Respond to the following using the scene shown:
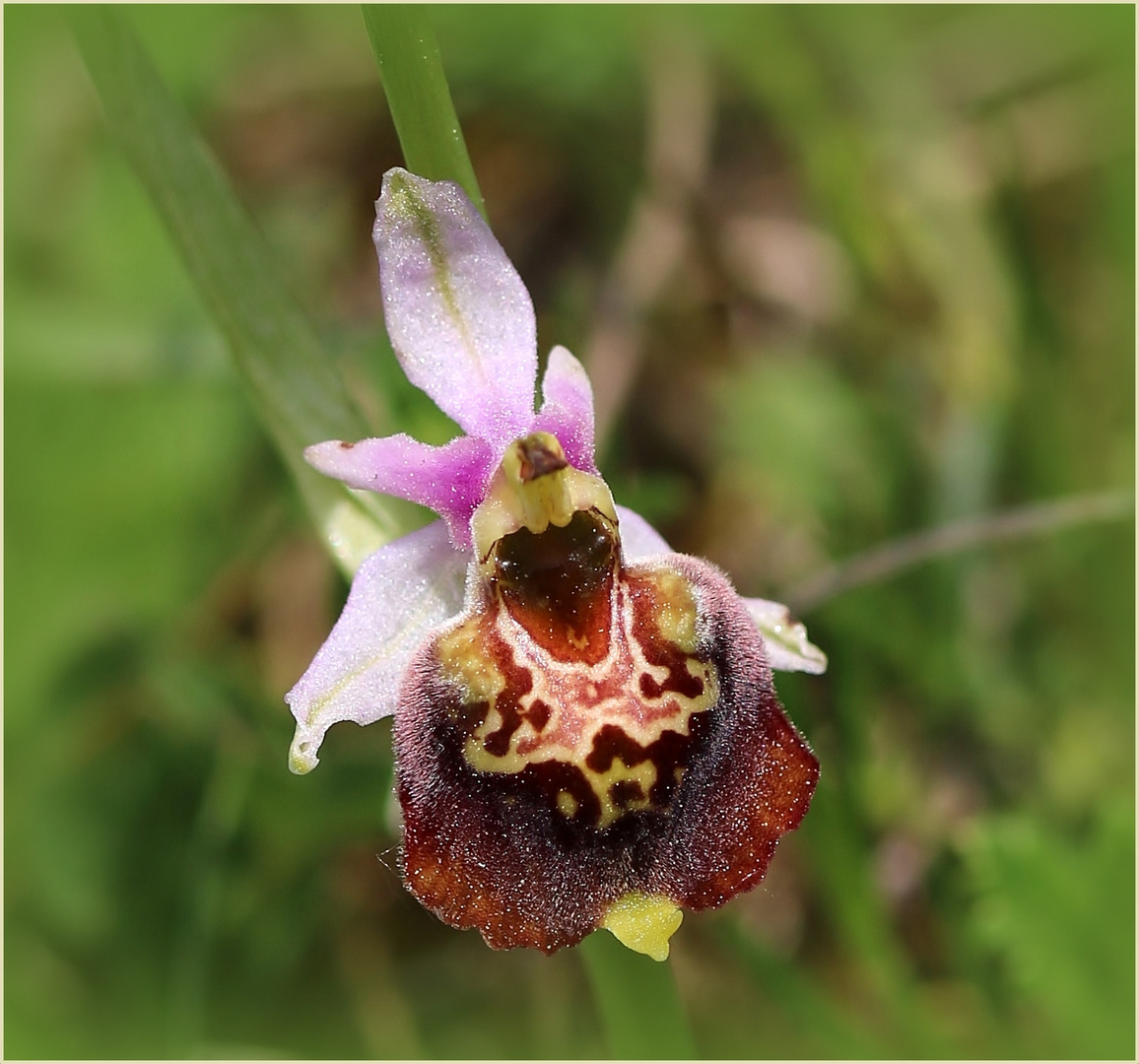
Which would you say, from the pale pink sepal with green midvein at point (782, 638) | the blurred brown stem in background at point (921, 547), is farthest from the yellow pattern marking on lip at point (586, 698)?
the blurred brown stem in background at point (921, 547)

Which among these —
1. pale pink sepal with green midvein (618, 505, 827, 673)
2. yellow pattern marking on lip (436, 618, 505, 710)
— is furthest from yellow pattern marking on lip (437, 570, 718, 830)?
pale pink sepal with green midvein (618, 505, 827, 673)

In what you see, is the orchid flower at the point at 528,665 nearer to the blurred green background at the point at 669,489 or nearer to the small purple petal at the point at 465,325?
the small purple petal at the point at 465,325

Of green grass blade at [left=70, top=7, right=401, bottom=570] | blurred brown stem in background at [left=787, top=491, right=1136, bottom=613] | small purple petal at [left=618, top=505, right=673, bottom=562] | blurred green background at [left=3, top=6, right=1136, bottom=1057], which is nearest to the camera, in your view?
green grass blade at [left=70, top=7, right=401, bottom=570]

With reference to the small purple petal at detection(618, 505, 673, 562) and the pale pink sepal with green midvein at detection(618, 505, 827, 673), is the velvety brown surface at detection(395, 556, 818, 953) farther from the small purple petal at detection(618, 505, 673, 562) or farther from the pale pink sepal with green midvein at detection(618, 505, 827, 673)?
the small purple petal at detection(618, 505, 673, 562)

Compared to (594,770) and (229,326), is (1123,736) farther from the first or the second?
(229,326)

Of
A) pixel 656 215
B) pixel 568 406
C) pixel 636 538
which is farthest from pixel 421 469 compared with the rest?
pixel 656 215
